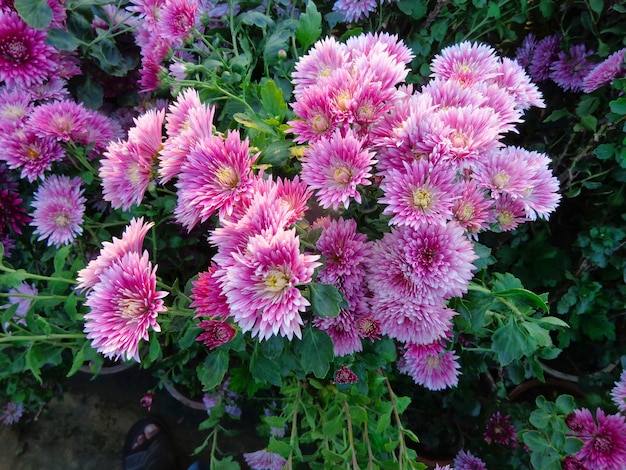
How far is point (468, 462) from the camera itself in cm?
119

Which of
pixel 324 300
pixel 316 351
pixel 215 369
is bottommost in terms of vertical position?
pixel 215 369

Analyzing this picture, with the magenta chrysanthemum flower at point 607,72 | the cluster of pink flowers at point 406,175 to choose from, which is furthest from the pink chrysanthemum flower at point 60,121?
the magenta chrysanthemum flower at point 607,72

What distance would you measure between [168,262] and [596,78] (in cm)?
106

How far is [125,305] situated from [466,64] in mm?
609

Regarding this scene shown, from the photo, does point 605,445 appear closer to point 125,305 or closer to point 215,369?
point 215,369

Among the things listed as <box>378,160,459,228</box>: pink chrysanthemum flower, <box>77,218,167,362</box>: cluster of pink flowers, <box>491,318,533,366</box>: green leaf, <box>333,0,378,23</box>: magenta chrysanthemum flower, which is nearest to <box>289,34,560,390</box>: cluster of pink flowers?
Answer: <box>378,160,459,228</box>: pink chrysanthemum flower

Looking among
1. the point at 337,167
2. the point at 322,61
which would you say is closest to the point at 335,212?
the point at 337,167

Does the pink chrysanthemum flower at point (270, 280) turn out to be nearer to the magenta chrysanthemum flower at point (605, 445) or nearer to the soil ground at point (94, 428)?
the magenta chrysanthemum flower at point (605, 445)

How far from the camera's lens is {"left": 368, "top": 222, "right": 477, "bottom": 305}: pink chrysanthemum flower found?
534 millimetres

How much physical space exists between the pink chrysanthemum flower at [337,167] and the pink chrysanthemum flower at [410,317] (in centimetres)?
15

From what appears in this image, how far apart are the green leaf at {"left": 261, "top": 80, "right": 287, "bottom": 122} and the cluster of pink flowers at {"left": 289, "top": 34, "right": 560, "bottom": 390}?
40 mm

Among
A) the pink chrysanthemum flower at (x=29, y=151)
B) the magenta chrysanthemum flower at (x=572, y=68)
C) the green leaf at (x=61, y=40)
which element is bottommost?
the pink chrysanthemum flower at (x=29, y=151)

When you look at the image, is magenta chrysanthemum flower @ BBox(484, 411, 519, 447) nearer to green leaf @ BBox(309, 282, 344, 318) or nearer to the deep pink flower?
the deep pink flower

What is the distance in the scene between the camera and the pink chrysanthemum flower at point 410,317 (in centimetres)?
57
